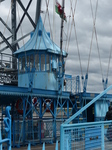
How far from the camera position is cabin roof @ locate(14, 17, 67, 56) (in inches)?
857

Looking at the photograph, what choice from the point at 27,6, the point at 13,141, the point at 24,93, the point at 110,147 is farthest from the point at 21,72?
the point at 110,147

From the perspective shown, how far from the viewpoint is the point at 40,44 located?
22203 mm

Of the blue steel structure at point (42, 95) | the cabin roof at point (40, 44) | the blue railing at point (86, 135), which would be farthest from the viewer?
the cabin roof at point (40, 44)

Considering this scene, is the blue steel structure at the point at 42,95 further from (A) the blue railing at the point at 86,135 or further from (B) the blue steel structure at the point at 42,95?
(A) the blue railing at the point at 86,135

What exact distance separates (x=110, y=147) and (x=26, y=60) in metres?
14.7

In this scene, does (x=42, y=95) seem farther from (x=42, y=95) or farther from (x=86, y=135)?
(x=86, y=135)

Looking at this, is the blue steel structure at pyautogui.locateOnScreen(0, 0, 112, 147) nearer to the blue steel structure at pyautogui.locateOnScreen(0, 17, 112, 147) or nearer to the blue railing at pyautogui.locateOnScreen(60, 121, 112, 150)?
the blue steel structure at pyautogui.locateOnScreen(0, 17, 112, 147)

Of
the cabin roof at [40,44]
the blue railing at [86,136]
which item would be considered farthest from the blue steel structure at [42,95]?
the blue railing at [86,136]

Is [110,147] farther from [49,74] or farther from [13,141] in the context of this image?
[49,74]

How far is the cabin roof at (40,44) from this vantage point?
857 inches

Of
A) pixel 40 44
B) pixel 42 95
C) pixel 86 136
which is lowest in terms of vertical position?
pixel 86 136

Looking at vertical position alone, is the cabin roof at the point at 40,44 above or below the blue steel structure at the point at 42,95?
above

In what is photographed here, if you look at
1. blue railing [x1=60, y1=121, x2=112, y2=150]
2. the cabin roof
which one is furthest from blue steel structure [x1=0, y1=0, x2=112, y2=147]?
blue railing [x1=60, y1=121, x2=112, y2=150]

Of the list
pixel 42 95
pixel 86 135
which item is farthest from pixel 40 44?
pixel 86 135
